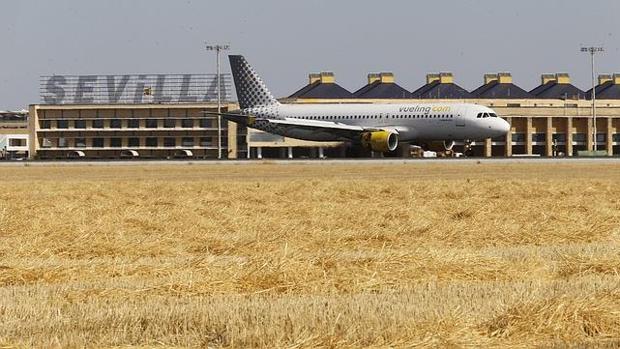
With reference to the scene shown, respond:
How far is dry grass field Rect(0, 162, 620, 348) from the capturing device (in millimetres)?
11328

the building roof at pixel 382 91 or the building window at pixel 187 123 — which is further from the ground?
the building roof at pixel 382 91

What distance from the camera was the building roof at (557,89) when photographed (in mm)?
182875

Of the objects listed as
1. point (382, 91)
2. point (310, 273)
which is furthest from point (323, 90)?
point (310, 273)

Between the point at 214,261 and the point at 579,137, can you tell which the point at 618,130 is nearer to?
the point at 579,137

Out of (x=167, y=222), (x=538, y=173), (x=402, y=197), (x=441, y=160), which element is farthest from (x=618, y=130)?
(x=167, y=222)

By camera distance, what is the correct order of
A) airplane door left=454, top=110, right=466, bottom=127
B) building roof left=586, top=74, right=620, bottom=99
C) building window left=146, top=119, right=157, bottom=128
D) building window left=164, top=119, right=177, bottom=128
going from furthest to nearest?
1. building roof left=586, top=74, right=620, bottom=99
2. building window left=146, top=119, right=157, bottom=128
3. building window left=164, top=119, right=177, bottom=128
4. airplane door left=454, top=110, right=466, bottom=127

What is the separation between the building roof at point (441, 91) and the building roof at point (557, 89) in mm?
14242

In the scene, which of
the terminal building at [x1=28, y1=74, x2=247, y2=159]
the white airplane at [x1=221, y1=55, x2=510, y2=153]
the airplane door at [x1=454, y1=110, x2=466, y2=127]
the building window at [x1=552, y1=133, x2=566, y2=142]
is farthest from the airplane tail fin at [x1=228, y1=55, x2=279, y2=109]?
the building window at [x1=552, y1=133, x2=566, y2=142]

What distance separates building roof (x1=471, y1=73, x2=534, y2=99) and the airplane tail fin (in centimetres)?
8035

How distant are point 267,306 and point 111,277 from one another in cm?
437

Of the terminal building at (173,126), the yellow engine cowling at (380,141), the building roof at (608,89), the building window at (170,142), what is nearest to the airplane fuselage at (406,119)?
the yellow engine cowling at (380,141)

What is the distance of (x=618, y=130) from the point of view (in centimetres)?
14312

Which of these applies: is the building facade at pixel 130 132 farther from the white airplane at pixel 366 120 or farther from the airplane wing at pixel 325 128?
the airplane wing at pixel 325 128

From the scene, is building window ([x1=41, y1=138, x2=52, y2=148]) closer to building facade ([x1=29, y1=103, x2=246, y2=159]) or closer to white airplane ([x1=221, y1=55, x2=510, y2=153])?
building facade ([x1=29, y1=103, x2=246, y2=159])
